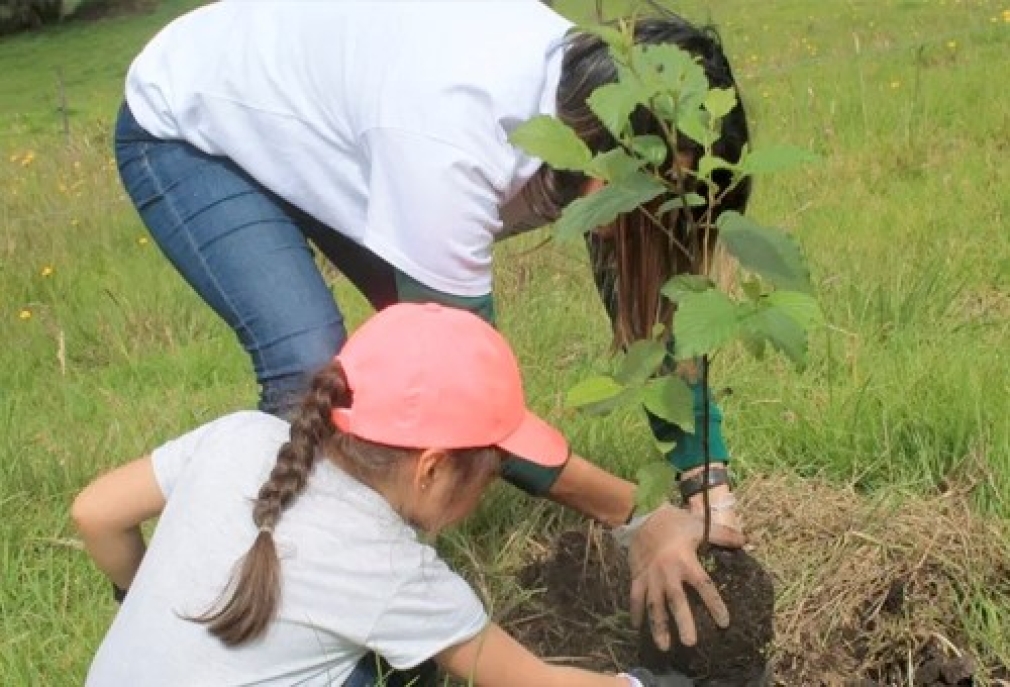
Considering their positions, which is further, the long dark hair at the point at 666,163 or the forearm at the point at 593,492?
the forearm at the point at 593,492

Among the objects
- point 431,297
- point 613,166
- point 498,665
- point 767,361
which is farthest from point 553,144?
point 767,361

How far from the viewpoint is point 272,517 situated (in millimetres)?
1637

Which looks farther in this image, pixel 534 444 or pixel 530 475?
pixel 530 475

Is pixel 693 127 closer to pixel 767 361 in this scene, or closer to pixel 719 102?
pixel 719 102

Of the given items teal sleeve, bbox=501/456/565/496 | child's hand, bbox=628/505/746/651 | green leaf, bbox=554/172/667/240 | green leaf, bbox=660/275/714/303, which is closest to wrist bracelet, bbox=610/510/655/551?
child's hand, bbox=628/505/746/651

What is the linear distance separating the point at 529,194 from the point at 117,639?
0.79 metres

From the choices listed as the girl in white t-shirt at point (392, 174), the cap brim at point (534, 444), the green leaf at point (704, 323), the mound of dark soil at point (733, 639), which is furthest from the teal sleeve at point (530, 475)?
the green leaf at point (704, 323)

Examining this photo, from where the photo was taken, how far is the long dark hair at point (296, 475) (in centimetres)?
161

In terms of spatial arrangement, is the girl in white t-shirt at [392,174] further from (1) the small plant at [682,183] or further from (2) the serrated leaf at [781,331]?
(2) the serrated leaf at [781,331]

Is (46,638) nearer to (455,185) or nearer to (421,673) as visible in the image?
(421,673)

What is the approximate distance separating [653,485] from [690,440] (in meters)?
0.35

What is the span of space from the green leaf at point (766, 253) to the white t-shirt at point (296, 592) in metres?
0.50

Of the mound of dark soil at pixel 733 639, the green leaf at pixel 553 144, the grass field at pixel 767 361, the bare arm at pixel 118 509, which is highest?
the green leaf at pixel 553 144

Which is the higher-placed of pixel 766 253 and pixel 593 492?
pixel 766 253
